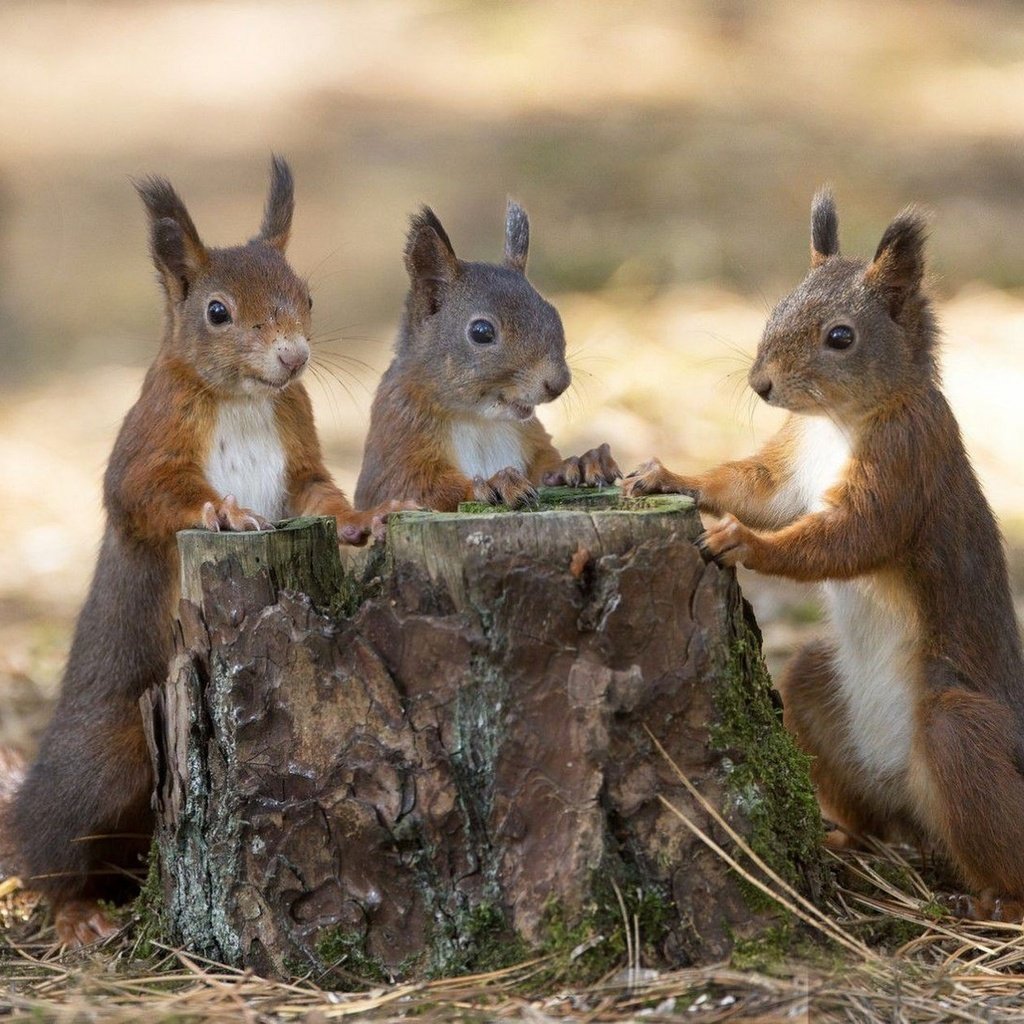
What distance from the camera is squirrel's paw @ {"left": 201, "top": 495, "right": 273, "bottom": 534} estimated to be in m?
3.38

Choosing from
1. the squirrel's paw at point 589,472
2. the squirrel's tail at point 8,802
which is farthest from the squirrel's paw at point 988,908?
the squirrel's tail at point 8,802

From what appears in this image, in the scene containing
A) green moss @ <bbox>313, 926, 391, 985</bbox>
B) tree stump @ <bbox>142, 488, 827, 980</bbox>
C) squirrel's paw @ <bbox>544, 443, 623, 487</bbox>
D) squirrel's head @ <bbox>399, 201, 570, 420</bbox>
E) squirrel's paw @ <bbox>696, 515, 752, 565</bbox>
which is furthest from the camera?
squirrel's head @ <bbox>399, 201, 570, 420</bbox>

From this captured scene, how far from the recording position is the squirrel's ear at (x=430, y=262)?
4223 millimetres

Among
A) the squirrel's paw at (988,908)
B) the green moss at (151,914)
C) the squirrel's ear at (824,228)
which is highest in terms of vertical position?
the squirrel's ear at (824,228)

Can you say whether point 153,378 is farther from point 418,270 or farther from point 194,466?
point 418,270

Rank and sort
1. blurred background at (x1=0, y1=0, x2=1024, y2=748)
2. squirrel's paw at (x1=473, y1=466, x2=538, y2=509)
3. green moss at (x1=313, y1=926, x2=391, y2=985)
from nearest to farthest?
green moss at (x1=313, y1=926, x2=391, y2=985) → squirrel's paw at (x1=473, y1=466, x2=538, y2=509) → blurred background at (x1=0, y1=0, x2=1024, y2=748)

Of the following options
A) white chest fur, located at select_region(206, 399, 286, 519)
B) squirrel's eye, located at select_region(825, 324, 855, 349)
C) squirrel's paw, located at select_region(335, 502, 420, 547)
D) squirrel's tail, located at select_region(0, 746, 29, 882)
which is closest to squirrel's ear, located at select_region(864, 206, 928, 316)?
squirrel's eye, located at select_region(825, 324, 855, 349)

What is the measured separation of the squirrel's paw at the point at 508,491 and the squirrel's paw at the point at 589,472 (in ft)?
0.70

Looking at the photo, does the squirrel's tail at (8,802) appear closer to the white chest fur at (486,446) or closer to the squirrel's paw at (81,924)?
the squirrel's paw at (81,924)

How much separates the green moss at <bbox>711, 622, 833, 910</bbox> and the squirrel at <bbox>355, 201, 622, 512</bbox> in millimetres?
1101

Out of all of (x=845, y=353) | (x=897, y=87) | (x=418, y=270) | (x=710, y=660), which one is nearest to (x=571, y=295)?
(x=897, y=87)

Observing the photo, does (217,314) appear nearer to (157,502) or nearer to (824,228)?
(157,502)

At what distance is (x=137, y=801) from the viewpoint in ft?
12.5

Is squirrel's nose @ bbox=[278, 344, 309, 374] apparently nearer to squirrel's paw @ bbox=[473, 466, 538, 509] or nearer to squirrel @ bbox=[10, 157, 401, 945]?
squirrel @ bbox=[10, 157, 401, 945]
